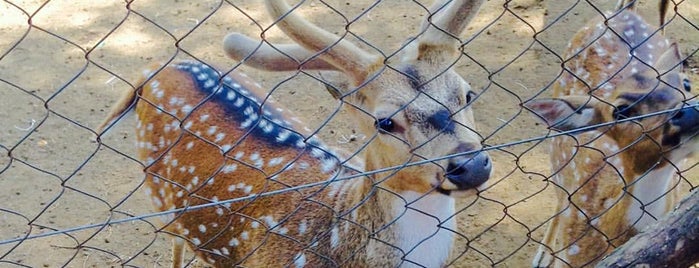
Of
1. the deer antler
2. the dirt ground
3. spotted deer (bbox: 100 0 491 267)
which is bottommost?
the dirt ground

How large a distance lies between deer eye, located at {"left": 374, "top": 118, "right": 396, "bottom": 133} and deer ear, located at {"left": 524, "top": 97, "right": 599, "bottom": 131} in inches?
21.9

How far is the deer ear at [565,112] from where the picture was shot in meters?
3.15

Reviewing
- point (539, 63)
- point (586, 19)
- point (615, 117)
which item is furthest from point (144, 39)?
point (615, 117)

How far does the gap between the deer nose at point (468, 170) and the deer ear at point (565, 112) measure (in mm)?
477

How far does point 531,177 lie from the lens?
4562mm

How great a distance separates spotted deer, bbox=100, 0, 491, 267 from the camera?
280 cm

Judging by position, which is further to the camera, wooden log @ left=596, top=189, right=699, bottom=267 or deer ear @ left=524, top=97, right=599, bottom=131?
deer ear @ left=524, top=97, right=599, bottom=131

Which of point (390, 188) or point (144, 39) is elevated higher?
point (390, 188)

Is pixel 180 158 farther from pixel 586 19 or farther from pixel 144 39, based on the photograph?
pixel 586 19

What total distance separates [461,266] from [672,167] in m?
1.21

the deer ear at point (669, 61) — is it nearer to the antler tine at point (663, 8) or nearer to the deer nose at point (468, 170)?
the antler tine at point (663, 8)

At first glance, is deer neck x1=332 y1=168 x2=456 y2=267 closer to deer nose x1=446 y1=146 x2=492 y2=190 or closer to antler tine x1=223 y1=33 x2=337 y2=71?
deer nose x1=446 y1=146 x2=492 y2=190

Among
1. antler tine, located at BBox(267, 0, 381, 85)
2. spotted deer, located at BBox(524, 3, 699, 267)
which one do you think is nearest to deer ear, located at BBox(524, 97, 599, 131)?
spotted deer, located at BBox(524, 3, 699, 267)

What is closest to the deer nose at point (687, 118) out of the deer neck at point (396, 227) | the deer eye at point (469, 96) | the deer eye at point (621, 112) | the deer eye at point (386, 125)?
the deer eye at point (621, 112)
